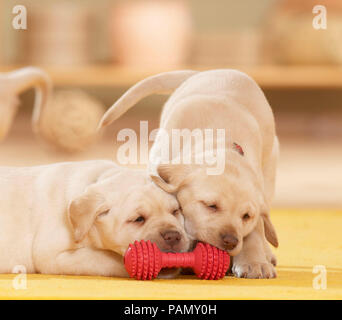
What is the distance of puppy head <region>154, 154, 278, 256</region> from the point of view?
1317 mm

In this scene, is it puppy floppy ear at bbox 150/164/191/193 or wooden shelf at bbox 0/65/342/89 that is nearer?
puppy floppy ear at bbox 150/164/191/193

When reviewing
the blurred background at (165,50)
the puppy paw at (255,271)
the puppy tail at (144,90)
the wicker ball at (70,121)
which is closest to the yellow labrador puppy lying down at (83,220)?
the puppy paw at (255,271)

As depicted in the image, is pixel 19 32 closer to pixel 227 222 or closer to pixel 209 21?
pixel 209 21

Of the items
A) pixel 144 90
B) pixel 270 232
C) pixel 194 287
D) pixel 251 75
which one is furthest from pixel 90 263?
pixel 251 75

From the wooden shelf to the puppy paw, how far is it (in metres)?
2.45

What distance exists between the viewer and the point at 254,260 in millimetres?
1403

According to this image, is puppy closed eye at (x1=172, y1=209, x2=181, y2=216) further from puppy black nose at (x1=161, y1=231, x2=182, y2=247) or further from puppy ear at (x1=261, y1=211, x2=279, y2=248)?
puppy ear at (x1=261, y1=211, x2=279, y2=248)

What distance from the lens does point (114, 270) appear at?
137cm

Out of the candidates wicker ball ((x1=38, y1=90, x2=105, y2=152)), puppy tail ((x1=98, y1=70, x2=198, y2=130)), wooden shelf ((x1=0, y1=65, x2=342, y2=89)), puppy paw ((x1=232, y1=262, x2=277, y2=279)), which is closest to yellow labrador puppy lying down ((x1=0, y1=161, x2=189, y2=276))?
puppy paw ((x1=232, y1=262, x2=277, y2=279))

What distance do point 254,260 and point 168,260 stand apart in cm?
19

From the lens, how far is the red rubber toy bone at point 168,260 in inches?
50.5

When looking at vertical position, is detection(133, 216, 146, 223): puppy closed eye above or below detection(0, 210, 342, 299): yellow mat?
above

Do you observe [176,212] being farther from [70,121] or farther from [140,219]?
[70,121]

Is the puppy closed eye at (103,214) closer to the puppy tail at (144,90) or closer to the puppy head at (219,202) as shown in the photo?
the puppy head at (219,202)
